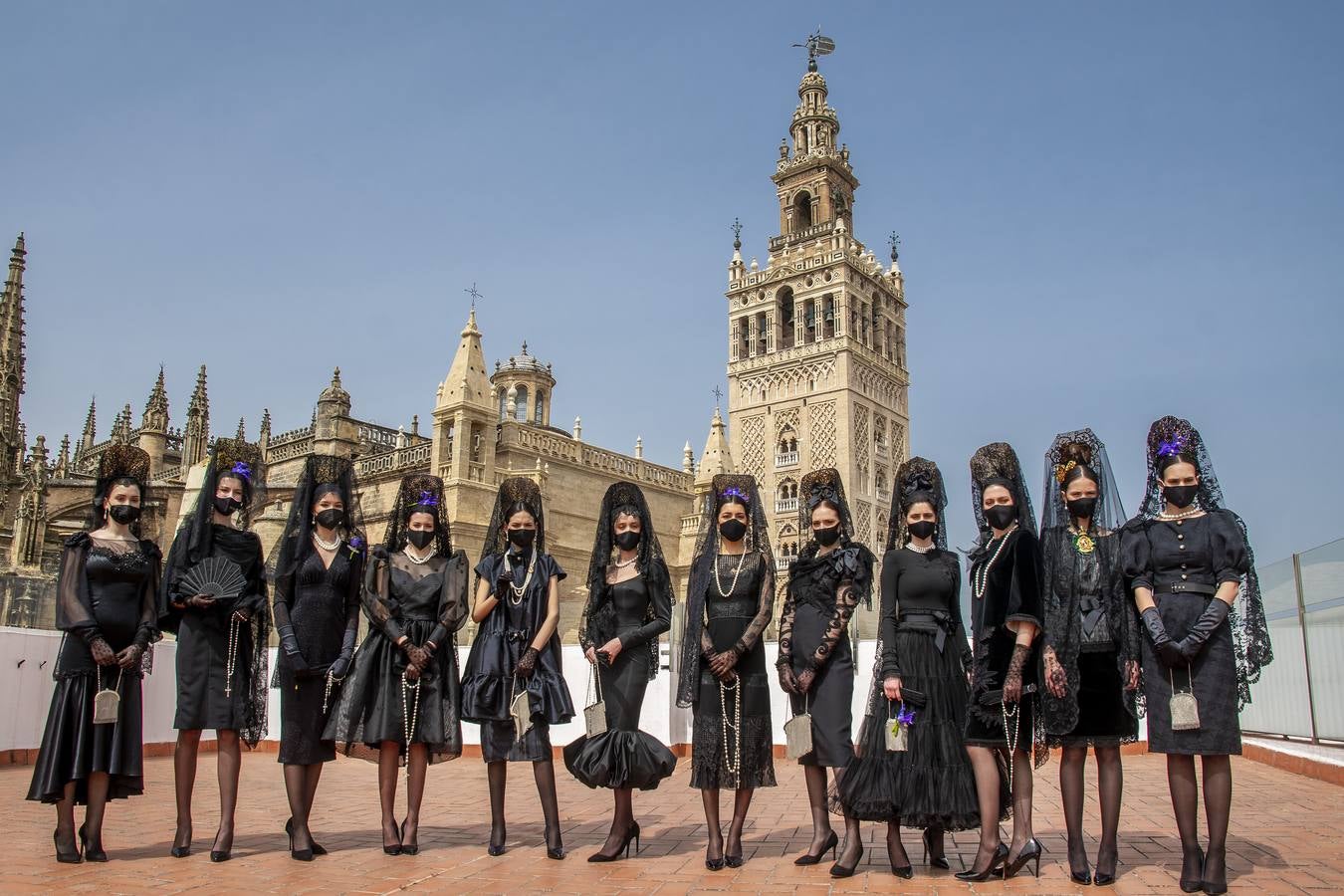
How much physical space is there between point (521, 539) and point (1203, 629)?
12.5ft

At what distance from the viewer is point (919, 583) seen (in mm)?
5508

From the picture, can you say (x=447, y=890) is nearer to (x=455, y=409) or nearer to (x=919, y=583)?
(x=919, y=583)

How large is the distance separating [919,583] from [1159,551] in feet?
3.95

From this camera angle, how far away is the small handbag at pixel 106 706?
5.59m

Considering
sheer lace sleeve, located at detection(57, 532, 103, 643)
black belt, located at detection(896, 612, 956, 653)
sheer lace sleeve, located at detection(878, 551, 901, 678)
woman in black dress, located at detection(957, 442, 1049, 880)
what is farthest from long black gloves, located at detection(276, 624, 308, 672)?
woman in black dress, located at detection(957, 442, 1049, 880)

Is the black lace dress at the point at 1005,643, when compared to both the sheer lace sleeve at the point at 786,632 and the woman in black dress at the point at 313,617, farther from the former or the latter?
the woman in black dress at the point at 313,617

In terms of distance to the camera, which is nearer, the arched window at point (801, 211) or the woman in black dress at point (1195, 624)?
the woman in black dress at point (1195, 624)

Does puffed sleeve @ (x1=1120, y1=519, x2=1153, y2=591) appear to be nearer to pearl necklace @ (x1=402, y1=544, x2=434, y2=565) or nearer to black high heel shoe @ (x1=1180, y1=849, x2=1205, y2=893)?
black high heel shoe @ (x1=1180, y1=849, x2=1205, y2=893)

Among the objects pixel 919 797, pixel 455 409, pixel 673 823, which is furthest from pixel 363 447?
pixel 919 797

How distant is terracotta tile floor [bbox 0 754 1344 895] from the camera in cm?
491

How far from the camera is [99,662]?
568 cm

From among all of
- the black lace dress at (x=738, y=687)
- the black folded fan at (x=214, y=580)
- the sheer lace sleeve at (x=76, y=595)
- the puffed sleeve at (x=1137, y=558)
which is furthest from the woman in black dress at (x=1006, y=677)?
the sheer lace sleeve at (x=76, y=595)

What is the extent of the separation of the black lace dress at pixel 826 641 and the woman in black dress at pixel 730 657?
7.2 inches

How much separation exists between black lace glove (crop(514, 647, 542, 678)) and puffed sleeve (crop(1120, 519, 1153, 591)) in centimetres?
329
